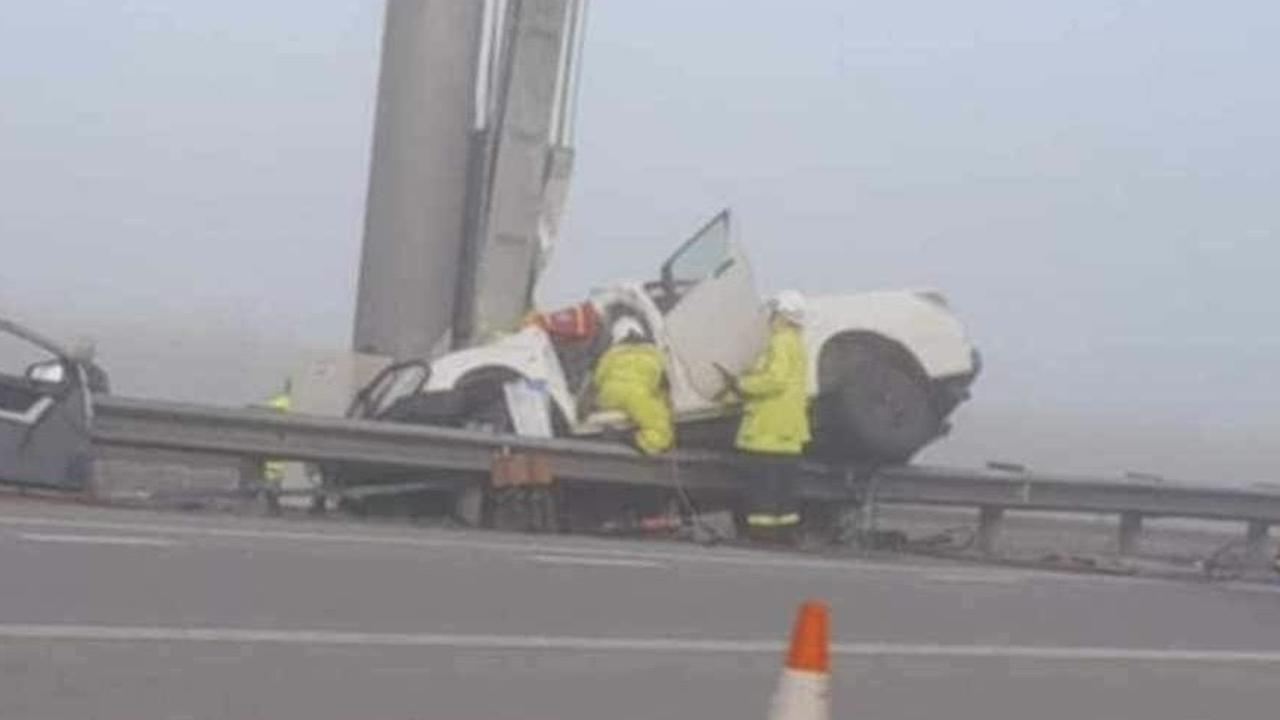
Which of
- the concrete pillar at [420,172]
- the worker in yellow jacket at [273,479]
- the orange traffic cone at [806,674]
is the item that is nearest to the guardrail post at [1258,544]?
the concrete pillar at [420,172]

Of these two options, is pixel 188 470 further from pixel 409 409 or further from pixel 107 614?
pixel 107 614

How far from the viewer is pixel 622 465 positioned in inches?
776

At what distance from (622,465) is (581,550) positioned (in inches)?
112

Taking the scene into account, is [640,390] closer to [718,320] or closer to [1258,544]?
[718,320]

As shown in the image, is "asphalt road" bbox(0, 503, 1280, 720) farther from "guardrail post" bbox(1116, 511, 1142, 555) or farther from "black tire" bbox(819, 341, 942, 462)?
"guardrail post" bbox(1116, 511, 1142, 555)

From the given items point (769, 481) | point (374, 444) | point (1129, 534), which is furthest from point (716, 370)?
point (1129, 534)

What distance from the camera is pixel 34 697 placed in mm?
8672

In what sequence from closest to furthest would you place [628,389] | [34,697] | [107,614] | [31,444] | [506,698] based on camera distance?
[34,697] < [506,698] < [107,614] < [31,444] < [628,389]

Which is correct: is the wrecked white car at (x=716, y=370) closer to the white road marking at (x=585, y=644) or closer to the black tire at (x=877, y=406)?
the black tire at (x=877, y=406)

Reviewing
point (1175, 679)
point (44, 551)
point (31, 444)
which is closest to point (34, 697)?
point (44, 551)

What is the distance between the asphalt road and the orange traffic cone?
280 centimetres

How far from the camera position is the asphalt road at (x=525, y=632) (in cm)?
951

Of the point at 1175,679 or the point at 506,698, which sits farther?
the point at 1175,679

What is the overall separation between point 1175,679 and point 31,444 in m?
7.77
